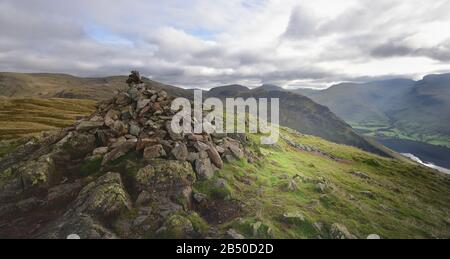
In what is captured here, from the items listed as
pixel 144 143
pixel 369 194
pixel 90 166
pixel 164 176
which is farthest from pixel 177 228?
pixel 369 194

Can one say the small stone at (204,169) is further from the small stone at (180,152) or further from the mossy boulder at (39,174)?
the mossy boulder at (39,174)

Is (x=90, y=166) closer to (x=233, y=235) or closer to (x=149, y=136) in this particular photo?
(x=149, y=136)

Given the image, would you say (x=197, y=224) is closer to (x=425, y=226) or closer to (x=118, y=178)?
(x=118, y=178)

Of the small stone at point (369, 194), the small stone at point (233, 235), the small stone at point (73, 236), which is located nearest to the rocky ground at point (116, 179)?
the small stone at point (73, 236)

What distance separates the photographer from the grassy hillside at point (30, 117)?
78062mm

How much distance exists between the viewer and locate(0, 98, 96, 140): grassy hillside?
78.1 meters

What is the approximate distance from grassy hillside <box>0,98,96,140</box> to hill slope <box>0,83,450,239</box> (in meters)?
43.2

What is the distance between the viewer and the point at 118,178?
24.8m

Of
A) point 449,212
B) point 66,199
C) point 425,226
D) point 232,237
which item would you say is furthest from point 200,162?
point 449,212

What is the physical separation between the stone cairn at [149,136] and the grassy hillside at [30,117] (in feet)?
131

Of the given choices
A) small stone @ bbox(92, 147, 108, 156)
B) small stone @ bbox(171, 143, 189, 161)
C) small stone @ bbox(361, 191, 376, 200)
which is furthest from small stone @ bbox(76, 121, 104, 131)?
small stone @ bbox(361, 191, 376, 200)

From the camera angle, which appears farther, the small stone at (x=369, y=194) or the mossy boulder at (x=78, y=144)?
the small stone at (x=369, y=194)

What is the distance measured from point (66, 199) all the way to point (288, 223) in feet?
57.0
